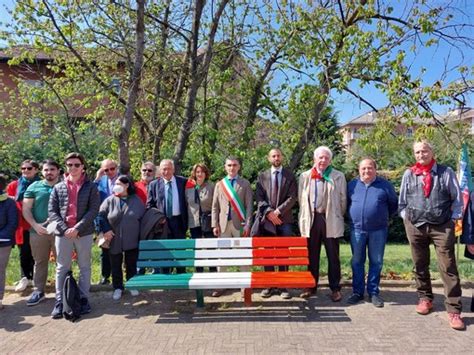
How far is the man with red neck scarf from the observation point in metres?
4.49

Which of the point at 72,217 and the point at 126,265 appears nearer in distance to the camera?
the point at 72,217

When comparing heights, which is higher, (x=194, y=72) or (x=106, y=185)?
(x=194, y=72)

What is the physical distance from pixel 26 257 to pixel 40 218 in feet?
3.90

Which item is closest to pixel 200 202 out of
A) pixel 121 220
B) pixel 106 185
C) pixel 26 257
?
pixel 121 220

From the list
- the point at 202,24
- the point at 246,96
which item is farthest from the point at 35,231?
the point at 202,24

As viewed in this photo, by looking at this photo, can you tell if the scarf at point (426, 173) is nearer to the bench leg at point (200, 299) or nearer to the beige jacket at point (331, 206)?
the beige jacket at point (331, 206)

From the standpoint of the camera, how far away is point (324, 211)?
5262 mm

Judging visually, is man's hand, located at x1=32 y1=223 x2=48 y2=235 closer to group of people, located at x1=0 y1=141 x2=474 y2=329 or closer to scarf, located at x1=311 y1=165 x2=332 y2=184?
group of people, located at x1=0 y1=141 x2=474 y2=329

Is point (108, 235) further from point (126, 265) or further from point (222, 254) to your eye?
point (222, 254)

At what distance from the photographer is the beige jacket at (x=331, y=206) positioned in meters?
5.20

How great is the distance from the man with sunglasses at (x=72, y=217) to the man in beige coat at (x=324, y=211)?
105 inches

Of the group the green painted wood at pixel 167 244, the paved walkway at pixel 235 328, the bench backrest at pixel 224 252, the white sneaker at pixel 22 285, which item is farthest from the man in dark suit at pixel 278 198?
the white sneaker at pixel 22 285

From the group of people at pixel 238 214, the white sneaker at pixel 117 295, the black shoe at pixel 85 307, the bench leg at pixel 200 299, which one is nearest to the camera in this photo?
the group of people at pixel 238 214

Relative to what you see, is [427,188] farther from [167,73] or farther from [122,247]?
[167,73]
